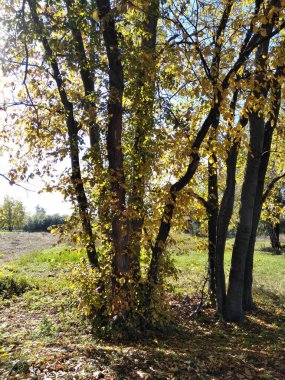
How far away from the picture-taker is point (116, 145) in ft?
22.8

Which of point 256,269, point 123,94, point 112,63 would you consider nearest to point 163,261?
point 123,94

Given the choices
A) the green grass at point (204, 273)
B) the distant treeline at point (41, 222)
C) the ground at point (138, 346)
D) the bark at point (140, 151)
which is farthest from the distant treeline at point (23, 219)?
the bark at point (140, 151)

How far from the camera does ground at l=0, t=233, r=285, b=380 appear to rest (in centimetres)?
521

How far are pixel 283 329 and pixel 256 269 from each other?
10749 mm

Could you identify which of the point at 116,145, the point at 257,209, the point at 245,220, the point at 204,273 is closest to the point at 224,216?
the point at 245,220

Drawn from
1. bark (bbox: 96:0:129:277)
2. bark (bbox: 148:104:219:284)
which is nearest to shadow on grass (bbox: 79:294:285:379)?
bark (bbox: 148:104:219:284)

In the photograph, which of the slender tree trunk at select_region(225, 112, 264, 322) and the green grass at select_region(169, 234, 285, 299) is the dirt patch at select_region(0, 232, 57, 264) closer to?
the green grass at select_region(169, 234, 285, 299)

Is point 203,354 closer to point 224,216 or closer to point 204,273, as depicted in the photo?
point 224,216

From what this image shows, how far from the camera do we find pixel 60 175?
7.53m

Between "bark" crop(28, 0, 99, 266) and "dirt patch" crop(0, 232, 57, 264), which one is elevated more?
"bark" crop(28, 0, 99, 266)

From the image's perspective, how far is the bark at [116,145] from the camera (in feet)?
21.4

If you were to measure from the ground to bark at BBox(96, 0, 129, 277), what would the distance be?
122 cm

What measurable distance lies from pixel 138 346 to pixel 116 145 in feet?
11.7

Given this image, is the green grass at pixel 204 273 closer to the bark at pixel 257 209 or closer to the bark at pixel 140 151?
the bark at pixel 257 209
